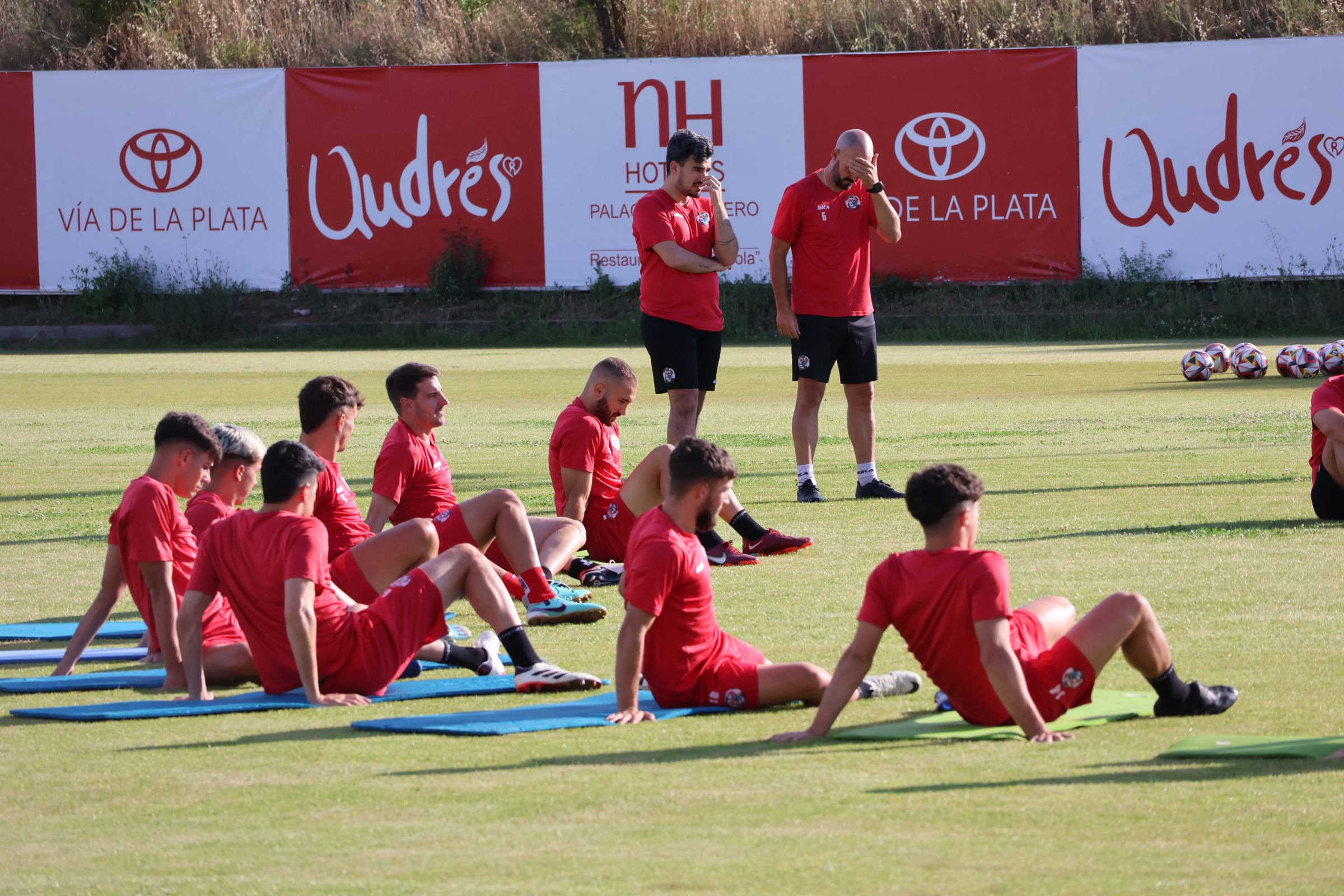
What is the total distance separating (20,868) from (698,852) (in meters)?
1.62

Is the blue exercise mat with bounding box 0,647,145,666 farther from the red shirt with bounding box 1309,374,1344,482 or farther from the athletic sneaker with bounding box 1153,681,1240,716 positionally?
the red shirt with bounding box 1309,374,1344,482

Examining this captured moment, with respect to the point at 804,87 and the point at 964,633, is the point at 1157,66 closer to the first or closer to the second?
the point at 804,87

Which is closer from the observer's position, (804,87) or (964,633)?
(964,633)

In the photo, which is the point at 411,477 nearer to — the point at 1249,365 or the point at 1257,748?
the point at 1257,748

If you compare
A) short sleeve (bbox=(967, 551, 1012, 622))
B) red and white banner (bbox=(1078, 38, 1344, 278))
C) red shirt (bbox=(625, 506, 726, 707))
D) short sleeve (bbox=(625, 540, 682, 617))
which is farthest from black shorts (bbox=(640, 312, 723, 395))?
red and white banner (bbox=(1078, 38, 1344, 278))

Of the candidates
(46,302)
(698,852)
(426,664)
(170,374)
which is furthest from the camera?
(46,302)

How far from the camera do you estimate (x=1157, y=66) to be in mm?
32156

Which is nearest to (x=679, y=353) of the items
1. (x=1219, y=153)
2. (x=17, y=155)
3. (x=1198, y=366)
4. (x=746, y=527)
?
(x=746, y=527)

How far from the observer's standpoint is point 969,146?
3275cm

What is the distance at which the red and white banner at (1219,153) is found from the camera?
3178 centimetres

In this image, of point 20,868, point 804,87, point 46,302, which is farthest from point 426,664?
point 46,302

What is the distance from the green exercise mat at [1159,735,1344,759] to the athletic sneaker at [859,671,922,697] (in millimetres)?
1285

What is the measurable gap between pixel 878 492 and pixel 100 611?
655 cm

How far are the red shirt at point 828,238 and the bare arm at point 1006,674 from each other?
731cm
